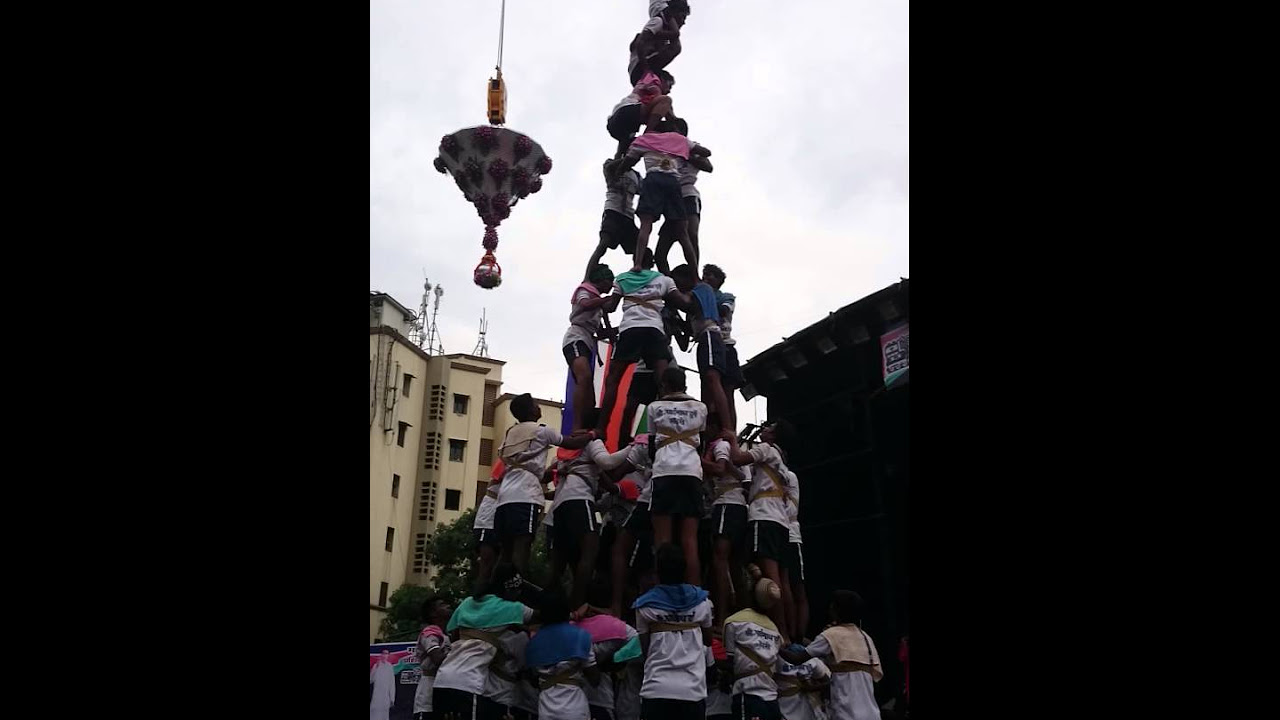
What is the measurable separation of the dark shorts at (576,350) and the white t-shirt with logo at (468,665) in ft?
8.89

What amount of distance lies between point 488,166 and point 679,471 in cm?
555

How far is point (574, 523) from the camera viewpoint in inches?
265

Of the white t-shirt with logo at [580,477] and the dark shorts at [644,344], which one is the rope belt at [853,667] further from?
the dark shorts at [644,344]

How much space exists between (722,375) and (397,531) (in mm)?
22544

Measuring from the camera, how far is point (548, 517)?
7477 millimetres

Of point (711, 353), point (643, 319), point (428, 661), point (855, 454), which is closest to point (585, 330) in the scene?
point (643, 319)

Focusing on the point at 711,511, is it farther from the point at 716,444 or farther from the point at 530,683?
the point at 530,683

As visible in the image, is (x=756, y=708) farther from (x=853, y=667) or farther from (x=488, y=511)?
(x=488, y=511)

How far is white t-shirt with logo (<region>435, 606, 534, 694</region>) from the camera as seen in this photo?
18.0 ft

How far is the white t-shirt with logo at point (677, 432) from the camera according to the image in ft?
21.0

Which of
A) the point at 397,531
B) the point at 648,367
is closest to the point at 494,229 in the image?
the point at 648,367

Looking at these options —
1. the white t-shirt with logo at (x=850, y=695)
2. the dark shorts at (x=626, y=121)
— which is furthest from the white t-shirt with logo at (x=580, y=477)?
the dark shorts at (x=626, y=121)
